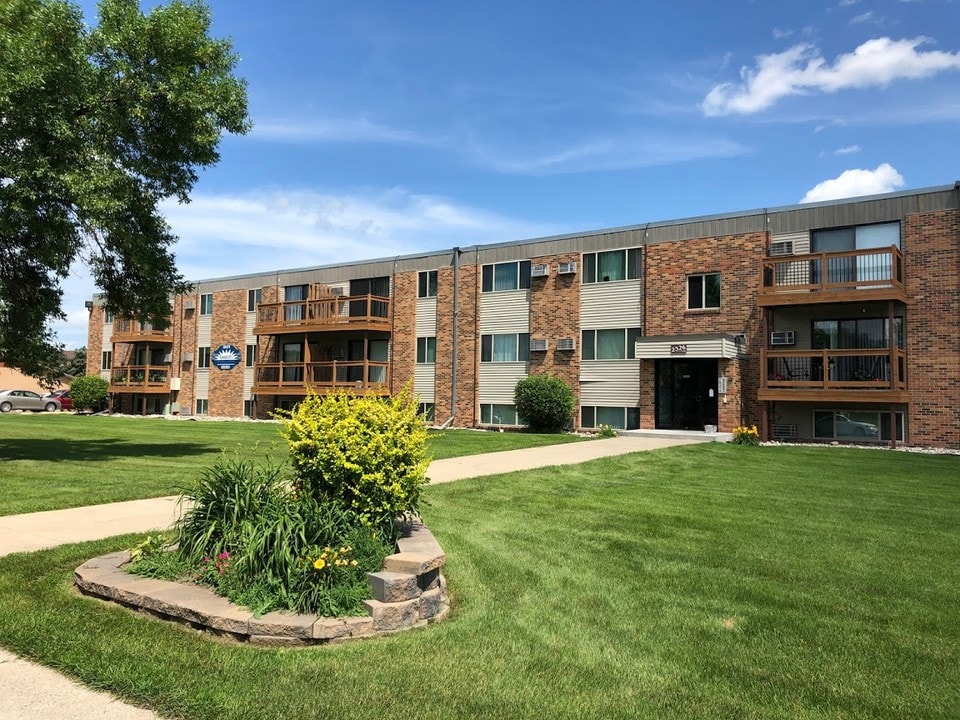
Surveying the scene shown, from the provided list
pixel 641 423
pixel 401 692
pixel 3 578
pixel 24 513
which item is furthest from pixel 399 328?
pixel 401 692

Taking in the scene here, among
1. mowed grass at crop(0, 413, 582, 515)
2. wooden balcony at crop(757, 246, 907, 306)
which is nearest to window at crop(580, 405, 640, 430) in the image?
mowed grass at crop(0, 413, 582, 515)

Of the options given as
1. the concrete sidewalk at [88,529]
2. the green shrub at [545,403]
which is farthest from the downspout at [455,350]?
the concrete sidewalk at [88,529]

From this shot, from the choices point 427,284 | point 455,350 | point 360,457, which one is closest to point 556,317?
point 455,350

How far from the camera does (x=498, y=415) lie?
2830cm

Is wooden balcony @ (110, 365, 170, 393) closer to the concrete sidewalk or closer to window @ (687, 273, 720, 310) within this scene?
the concrete sidewalk

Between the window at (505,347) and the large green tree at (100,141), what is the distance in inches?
578

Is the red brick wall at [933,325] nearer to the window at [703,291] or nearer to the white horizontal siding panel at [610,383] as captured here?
the window at [703,291]

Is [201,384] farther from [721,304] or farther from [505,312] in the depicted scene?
[721,304]

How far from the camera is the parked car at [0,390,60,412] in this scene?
42.6 meters

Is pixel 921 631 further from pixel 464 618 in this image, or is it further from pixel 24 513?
pixel 24 513

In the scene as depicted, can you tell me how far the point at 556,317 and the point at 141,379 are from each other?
26641mm

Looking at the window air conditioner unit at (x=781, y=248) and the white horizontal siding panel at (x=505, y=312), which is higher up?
the window air conditioner unit at (x=781, y=248)

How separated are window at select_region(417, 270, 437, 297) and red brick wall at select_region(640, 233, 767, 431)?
9.93 metres

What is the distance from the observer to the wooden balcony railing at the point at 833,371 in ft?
63.5
